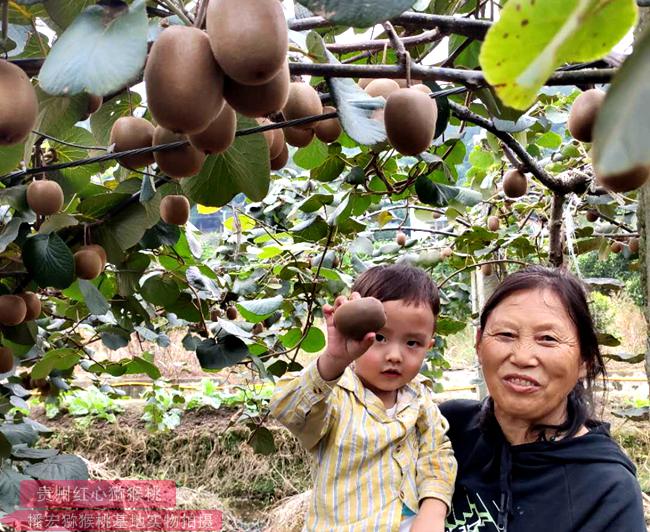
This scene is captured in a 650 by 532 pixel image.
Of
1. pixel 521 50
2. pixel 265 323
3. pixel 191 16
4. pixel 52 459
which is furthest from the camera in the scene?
pixel 265 323

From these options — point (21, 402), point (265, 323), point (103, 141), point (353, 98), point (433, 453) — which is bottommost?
point (21, 402)

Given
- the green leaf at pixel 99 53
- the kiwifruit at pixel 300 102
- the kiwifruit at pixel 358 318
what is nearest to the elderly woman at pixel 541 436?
the kiwifruit at pixel 358 318

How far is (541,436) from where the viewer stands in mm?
1056

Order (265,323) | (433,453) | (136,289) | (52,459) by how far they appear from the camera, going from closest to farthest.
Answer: (433,453)
(136,289)
(52,459)
(265,323)

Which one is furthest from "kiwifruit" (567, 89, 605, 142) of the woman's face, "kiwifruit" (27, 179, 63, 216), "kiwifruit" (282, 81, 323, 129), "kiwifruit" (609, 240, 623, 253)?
"kiwifruit" (609, 240, 623, 253)

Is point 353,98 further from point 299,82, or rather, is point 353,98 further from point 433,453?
point 433,453

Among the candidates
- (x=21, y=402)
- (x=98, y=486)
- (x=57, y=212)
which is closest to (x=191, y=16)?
(x=57, y=212)

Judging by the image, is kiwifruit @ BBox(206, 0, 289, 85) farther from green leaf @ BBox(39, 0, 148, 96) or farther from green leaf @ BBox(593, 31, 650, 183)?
green leaf @ BBox(593, 31, 650, 183)

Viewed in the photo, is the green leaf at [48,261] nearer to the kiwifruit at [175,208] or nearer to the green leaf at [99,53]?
the kiwifruit at [175,208]

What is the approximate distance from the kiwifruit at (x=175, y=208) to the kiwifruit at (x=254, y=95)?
0.54 m

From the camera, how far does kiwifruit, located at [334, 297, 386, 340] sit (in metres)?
0.93

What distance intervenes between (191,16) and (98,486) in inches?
116

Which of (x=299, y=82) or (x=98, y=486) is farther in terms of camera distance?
(x=98, y=486)

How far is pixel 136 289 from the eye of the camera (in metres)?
1.54
